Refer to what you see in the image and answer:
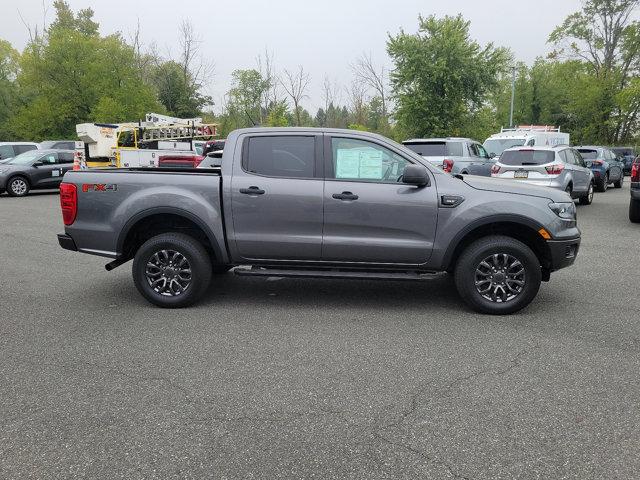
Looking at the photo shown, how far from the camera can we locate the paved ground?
2941 millimetres

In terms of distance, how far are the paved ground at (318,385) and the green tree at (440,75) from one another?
23800mm

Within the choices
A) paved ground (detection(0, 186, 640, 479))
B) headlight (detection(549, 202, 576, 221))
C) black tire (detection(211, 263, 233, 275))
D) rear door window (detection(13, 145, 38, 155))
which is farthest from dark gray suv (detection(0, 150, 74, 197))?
headlight (detection(549, 202, 576, 221))

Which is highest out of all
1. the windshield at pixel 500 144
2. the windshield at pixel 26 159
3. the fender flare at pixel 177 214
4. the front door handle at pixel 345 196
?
the windshield at pixel 500 144

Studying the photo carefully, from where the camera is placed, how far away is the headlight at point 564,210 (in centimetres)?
549

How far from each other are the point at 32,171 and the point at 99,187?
48.8 feet

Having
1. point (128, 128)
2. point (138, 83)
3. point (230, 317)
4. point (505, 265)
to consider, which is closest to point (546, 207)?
point (505, 265)

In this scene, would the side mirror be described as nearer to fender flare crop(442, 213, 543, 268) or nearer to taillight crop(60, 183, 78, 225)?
fender flare crop(442, 213, 543, 268)

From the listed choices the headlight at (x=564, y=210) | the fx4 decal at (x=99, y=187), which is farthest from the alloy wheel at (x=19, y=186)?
the headlight at (x=564, y=210)

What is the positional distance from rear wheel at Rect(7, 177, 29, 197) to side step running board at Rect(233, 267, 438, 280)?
15641 millimetres

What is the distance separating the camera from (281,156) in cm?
564

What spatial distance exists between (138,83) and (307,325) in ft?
123

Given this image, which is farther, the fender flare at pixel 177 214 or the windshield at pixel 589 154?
the windshield at pixel 589 154

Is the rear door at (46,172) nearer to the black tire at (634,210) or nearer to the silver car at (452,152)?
the silver car at (452,152)

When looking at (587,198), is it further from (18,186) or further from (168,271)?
(18,186)
